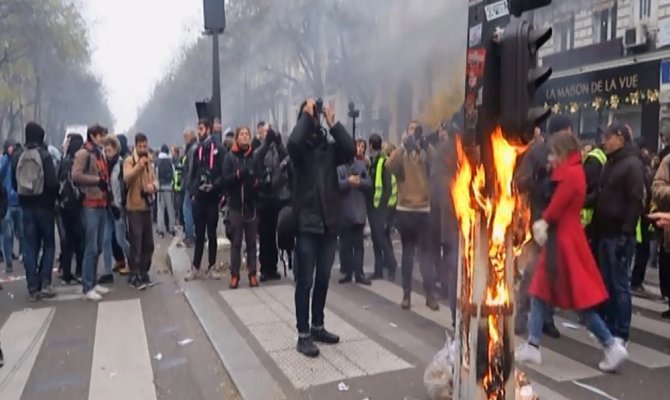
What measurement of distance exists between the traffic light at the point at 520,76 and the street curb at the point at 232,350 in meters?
2.31

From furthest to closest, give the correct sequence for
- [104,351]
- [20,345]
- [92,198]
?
[92,198] < [20,345] < [104,351]

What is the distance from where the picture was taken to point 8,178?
356 inches

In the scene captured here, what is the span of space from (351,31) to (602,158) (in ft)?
52.6

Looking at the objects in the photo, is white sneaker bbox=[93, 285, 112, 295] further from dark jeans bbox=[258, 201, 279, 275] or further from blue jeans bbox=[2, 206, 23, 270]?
blue jeans bbox=[2, 206, 23, 270]

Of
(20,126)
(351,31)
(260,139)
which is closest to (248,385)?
(260,139)

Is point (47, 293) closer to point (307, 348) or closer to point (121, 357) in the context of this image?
point (121, 357)

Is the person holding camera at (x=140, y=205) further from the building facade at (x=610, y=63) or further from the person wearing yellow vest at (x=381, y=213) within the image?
the building facade at (x=610, y=63)

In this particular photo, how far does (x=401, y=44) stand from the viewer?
692 inches

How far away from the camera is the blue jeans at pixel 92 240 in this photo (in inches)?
276

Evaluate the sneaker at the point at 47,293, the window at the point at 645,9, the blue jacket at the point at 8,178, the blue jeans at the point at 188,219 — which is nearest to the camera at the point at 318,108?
the sneaker at the point at 47,293

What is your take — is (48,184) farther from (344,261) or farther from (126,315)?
(344,261)

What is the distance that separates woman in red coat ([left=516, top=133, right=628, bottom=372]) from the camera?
465cm

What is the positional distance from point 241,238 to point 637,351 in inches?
166

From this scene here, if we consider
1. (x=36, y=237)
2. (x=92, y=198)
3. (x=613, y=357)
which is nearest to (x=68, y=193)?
(x=92, y=198)
